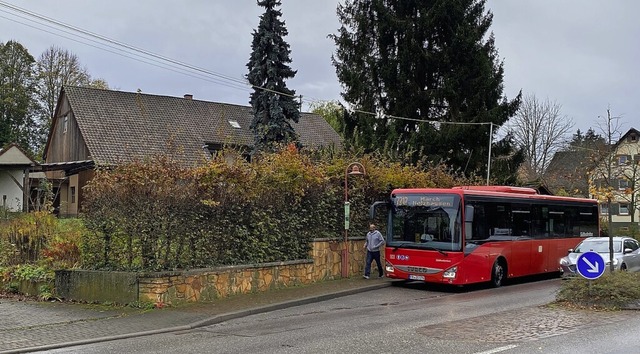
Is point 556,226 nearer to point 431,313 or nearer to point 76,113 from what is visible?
point 431,313

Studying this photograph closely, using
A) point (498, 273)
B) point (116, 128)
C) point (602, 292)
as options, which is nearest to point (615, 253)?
point (498, 273)

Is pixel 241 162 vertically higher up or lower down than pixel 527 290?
higher up

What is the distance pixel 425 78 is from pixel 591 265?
877 inches

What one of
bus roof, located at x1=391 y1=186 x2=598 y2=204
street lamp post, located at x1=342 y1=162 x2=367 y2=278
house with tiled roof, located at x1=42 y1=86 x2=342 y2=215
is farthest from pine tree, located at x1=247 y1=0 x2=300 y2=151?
bus roof, located at x1=391 y1=186 x2=598 y2=204

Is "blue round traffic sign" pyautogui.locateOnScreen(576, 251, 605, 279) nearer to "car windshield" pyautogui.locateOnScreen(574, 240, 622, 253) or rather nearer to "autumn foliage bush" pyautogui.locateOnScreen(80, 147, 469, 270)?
"car windshield" pyautogui.locateOnScreen(574, 240, 622, 253)

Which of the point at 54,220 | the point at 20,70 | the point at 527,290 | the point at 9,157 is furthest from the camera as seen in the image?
the point at 20,70

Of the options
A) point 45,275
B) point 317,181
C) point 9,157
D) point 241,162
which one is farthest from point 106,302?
point 9,157

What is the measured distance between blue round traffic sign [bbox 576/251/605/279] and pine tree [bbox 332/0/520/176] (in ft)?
61.8

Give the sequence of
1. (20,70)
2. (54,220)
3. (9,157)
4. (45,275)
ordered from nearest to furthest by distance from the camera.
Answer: (45,275) < (54,220) < (9,157) < (20,70)

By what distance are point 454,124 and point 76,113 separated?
21.6 meters

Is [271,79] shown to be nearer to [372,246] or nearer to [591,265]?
[372,246]

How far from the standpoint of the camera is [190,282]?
14.3m

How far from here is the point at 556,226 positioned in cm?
2206

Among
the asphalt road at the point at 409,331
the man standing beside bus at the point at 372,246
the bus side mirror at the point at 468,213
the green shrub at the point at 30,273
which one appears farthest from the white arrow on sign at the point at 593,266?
the green shrub at the point at 30,273
